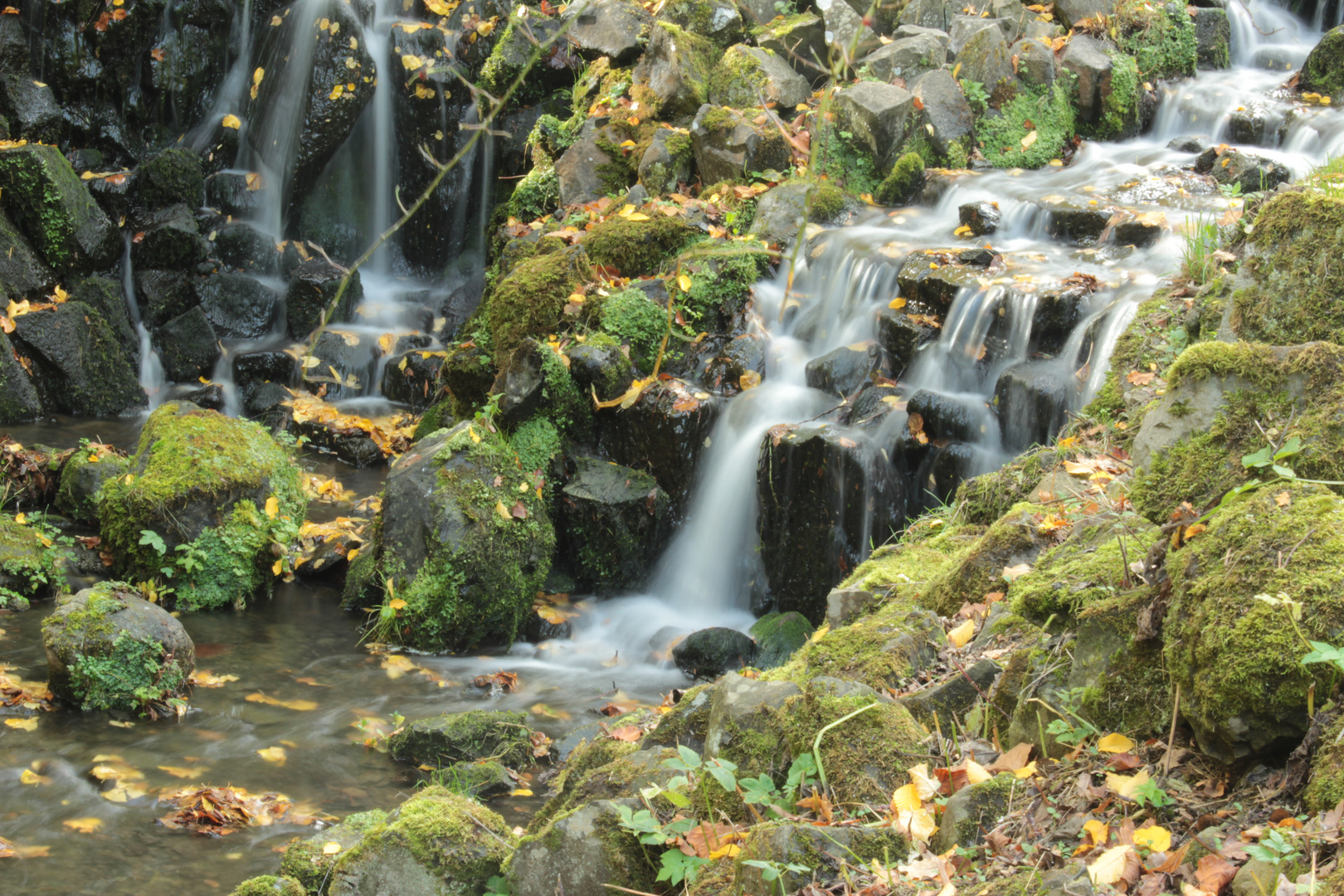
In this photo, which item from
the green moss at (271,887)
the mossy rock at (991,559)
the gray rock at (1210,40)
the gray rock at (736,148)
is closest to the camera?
the green moss at (271,887)

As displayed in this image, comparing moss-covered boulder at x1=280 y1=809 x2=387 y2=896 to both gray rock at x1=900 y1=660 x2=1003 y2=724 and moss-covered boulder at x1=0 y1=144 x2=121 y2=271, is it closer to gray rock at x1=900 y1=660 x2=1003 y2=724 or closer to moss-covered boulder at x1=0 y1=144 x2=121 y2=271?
gray rock at x1=900 y1=660 x2=1003 y2=724

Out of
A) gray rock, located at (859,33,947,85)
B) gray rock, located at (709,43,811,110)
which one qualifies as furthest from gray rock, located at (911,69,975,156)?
gray rock, located at (709,43,811,110)

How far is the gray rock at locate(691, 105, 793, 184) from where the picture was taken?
9047mm

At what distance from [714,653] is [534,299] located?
129 inches

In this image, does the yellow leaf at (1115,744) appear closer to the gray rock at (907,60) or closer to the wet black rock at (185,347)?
the gray rock at (907,60)

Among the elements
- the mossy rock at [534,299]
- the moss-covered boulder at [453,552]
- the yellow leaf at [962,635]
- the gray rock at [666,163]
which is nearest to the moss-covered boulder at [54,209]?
the mossy rock at [534,299]

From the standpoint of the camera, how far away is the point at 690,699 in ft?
10.5

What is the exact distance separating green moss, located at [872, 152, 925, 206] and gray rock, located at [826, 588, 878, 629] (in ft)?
18.9

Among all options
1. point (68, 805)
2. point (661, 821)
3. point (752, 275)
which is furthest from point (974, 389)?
point (68, 805)

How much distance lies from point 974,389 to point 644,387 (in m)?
2.34

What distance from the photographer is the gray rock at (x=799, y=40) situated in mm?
10289

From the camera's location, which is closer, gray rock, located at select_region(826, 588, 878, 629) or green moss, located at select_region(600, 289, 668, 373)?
gray rock, located at select_region(826, 588, 878, 629)

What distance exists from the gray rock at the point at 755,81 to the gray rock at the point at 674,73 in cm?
19

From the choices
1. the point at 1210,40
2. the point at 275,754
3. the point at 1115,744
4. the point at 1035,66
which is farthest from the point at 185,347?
the point at 1210,40
